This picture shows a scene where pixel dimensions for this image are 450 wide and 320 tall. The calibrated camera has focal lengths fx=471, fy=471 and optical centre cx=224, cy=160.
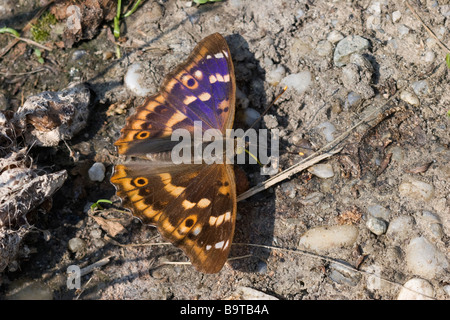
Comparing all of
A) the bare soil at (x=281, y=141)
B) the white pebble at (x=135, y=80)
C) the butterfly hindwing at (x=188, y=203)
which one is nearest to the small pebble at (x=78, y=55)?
the bare soil at (x=281, y=141)

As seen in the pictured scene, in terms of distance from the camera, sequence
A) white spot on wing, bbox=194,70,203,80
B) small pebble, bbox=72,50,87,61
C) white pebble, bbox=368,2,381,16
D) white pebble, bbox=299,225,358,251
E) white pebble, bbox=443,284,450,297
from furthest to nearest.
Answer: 1. small pebble, bbox=72,50,87,61
2. white pebble, bbox=368,2,381,16
3. white spot on wing, bbox=194,70,203,80
4. white pebble, bbox=299,225,358,251
5. white pebble, bbox=443,284,450,297

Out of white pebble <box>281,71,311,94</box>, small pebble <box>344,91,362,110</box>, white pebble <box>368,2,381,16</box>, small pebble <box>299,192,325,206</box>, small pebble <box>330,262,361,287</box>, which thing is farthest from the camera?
white pebble <box>368,2,381,16</box>

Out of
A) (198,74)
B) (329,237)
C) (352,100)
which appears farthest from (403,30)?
(329,237)

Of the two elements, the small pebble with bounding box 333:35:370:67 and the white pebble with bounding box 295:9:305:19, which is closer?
the small pebble with bounding box 333:35:370:67

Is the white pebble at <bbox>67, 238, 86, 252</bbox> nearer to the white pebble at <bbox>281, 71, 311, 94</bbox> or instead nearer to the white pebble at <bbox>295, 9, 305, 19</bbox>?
the white pebble at <bbox>281, 71, 311, 94</bbox>

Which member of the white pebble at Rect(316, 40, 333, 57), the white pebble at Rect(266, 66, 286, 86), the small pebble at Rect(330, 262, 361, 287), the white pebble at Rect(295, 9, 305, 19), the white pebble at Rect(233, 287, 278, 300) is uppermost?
the white pebble at Rect(295, 9, 305, 19)

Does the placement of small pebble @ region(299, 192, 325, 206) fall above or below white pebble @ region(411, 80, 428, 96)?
below

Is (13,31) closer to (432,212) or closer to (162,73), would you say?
(162,73)

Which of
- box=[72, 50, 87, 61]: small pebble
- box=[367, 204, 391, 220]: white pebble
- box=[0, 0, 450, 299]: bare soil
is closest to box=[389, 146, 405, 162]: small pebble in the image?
box=[0, 0, 450, 299]: bare soil

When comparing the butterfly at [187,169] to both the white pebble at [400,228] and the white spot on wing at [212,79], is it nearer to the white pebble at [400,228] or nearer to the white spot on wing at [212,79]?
the white spot on wing at [212,79]
